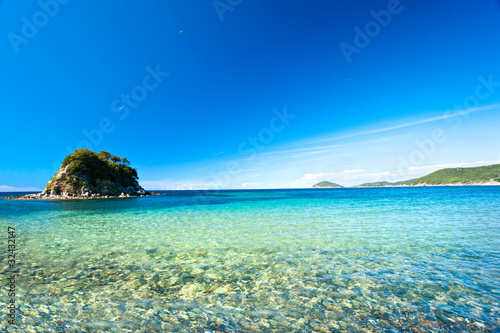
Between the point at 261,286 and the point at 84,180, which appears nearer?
the point at 261,286

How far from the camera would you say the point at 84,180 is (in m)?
84.2

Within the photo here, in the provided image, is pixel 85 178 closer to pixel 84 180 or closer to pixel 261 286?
pixel 84 180

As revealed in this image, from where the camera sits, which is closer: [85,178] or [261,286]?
[261,286]

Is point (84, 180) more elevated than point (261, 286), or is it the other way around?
point (84, 180)

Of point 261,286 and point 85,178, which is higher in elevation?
point 85,178

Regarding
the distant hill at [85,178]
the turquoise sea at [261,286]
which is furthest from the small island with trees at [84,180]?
the turquoise sea at [261,286]

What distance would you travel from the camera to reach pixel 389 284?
22.1ft

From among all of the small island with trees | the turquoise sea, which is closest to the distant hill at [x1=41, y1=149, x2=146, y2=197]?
the small island with trees

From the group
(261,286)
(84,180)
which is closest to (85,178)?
(84,180)

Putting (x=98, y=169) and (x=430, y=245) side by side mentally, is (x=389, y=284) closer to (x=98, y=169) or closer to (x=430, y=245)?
(x=430, y=245)

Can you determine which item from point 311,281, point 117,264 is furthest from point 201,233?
point 311,281

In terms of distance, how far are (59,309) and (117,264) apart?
3734 mm

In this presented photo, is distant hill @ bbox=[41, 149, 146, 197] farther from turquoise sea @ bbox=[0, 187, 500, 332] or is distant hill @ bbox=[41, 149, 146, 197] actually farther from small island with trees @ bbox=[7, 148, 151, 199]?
turquoise sea @ bbox=[0, 187, 500, 332]

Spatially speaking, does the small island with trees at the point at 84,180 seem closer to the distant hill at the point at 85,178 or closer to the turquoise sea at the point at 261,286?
the distant hill at the point at 85,178
